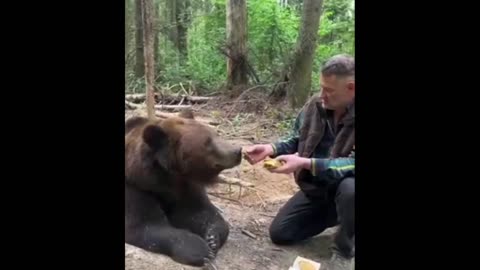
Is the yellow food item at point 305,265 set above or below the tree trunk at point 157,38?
below

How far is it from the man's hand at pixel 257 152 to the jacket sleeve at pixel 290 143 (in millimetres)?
30

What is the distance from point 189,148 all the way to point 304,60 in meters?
0.61

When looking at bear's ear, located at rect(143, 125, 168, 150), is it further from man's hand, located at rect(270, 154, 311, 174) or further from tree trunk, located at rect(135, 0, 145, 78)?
man's hand, located at rect(270, 154, 311, 174)

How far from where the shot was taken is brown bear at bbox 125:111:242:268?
2.34 m

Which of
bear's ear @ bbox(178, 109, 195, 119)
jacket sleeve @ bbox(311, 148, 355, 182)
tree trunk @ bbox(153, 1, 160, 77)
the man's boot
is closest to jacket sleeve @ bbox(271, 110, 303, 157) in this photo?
jacket sleeve @ bbox(311, 148, 355, 182)

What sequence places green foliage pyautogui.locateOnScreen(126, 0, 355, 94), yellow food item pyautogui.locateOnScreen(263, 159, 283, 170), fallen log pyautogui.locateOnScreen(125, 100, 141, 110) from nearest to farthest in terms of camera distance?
1. fallen log pyautogui.locateOnScreen(125, 100, 141, 110)
2. green foliage pyautogui.locateOnScreen(126, 0, 355, 94)
3. yellow food item pyautogui.locateOnScreen(263, 159, 283, 170)

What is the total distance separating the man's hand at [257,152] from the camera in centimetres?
234

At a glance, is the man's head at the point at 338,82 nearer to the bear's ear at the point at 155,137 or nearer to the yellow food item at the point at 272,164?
the yellow food item at the point at 272,164

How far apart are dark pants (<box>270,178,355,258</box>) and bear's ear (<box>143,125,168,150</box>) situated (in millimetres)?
600

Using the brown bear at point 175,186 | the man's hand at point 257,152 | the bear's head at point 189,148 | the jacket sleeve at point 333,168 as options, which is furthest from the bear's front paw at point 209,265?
the jacket sleeve at point 333,168
